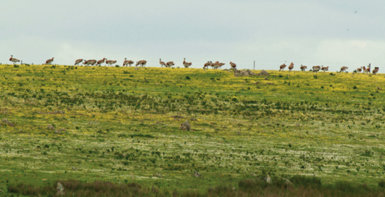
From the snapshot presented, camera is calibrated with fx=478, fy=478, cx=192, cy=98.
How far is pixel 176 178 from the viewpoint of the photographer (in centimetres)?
3259

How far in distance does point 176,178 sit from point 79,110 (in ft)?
140

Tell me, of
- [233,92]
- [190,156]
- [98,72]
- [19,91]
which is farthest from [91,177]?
[98,72]

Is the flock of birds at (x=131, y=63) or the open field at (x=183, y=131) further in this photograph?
the flock of birds at (x=131, y=63)

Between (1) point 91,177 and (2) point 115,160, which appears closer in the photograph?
(1) point 91,177

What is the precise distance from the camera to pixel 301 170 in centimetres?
3862

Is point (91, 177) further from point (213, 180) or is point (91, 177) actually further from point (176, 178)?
point (213, 180)

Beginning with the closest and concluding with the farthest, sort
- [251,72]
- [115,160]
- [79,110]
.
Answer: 1. [115,160]
2. [79,110]
3. [251,72]

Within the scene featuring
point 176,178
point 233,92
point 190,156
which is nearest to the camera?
point 176,178

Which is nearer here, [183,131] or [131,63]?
[183,131]

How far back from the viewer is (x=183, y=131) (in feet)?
193

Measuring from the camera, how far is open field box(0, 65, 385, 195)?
35500 mm

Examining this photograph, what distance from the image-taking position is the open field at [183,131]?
35.5 meters

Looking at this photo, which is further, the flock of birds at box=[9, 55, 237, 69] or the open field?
the flock of birds at box=[9, 55, 237, 69]

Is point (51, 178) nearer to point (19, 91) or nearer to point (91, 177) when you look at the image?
point (91, 177)
